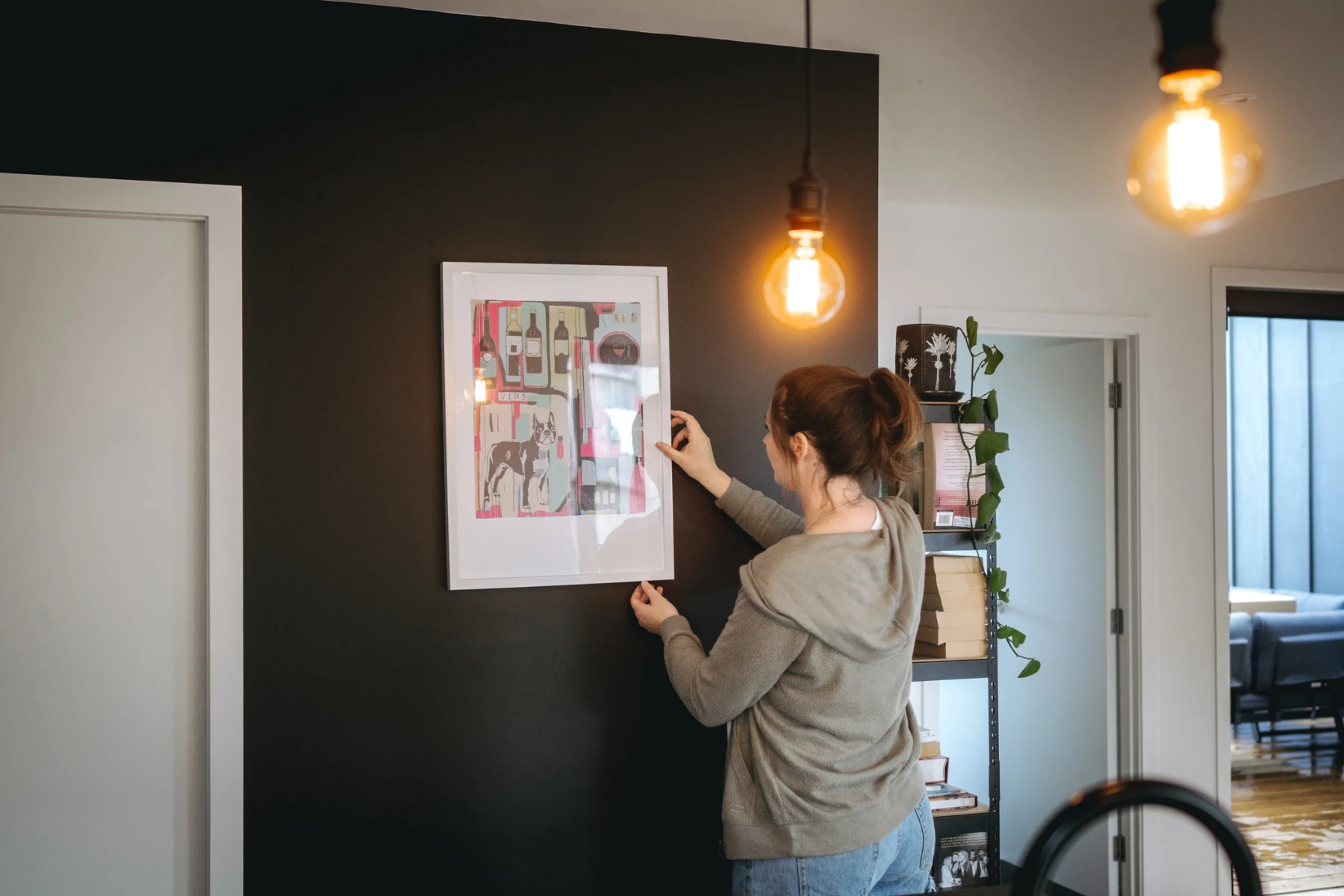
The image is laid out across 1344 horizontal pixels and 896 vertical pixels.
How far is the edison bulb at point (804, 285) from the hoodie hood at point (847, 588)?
46 cm

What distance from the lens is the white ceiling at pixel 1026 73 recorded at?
235 centimetres

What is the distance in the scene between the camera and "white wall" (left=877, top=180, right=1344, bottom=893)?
3947 millimetres

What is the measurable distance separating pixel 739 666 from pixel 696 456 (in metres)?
0.69

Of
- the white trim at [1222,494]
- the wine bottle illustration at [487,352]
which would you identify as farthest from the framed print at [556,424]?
the white trim at [1222,494]

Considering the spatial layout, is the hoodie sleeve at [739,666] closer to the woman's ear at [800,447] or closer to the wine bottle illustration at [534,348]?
the woman's ear at [800,447]

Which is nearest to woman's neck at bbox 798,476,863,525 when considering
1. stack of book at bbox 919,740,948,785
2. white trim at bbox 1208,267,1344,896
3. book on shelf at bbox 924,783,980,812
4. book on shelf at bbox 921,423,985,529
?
book on shelf at bbox 921,423,985,529

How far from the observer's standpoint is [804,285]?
202 centimetres

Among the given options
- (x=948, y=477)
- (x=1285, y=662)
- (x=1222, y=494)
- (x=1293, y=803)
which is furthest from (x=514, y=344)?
(x=1285, y=662)

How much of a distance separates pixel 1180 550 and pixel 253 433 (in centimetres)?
349

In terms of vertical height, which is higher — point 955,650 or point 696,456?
point 696,456

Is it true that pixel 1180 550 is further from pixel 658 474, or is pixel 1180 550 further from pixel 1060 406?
pixel 658 474

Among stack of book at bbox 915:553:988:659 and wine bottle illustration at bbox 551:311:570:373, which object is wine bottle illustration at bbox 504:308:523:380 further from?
stack of book at bbox 915:553:988:659

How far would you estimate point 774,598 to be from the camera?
5.56 ft

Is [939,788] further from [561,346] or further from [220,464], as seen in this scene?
[220,464]
